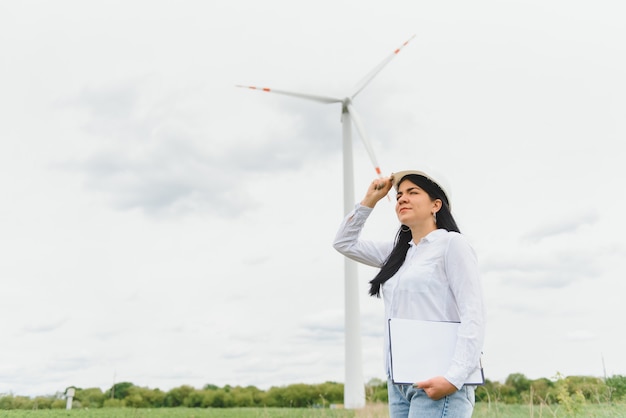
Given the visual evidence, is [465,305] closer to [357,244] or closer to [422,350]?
[422,350]

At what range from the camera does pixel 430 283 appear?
3910mm

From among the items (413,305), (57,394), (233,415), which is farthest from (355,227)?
(57,394)

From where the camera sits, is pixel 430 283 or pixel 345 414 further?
pixel 345 414

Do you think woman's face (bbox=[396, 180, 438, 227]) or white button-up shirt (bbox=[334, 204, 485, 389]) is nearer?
white button-up shirt (bbox=[334, 204, 485, 389])

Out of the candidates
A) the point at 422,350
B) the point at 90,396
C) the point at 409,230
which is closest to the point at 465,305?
the point at 422,350

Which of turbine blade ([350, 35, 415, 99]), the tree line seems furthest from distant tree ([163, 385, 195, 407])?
Result: turbine blade ([350, 35, 415, 99])

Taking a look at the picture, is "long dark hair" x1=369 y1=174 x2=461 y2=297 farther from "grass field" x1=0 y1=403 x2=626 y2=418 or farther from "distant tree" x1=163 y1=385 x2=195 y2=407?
"distant tree" x1=163 y1=385 x2=195 y2=407

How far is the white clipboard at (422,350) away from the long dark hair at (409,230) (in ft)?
1.80

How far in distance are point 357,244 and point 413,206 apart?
0.74m

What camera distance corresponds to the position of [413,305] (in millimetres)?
3912

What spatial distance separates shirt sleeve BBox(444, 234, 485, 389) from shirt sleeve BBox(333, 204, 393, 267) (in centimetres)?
86

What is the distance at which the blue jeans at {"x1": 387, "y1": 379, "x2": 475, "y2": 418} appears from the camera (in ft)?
11.9

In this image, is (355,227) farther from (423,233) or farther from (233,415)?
(233,415)

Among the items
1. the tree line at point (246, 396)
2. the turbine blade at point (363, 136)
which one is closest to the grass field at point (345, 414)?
the tree line at point (246, 396)
